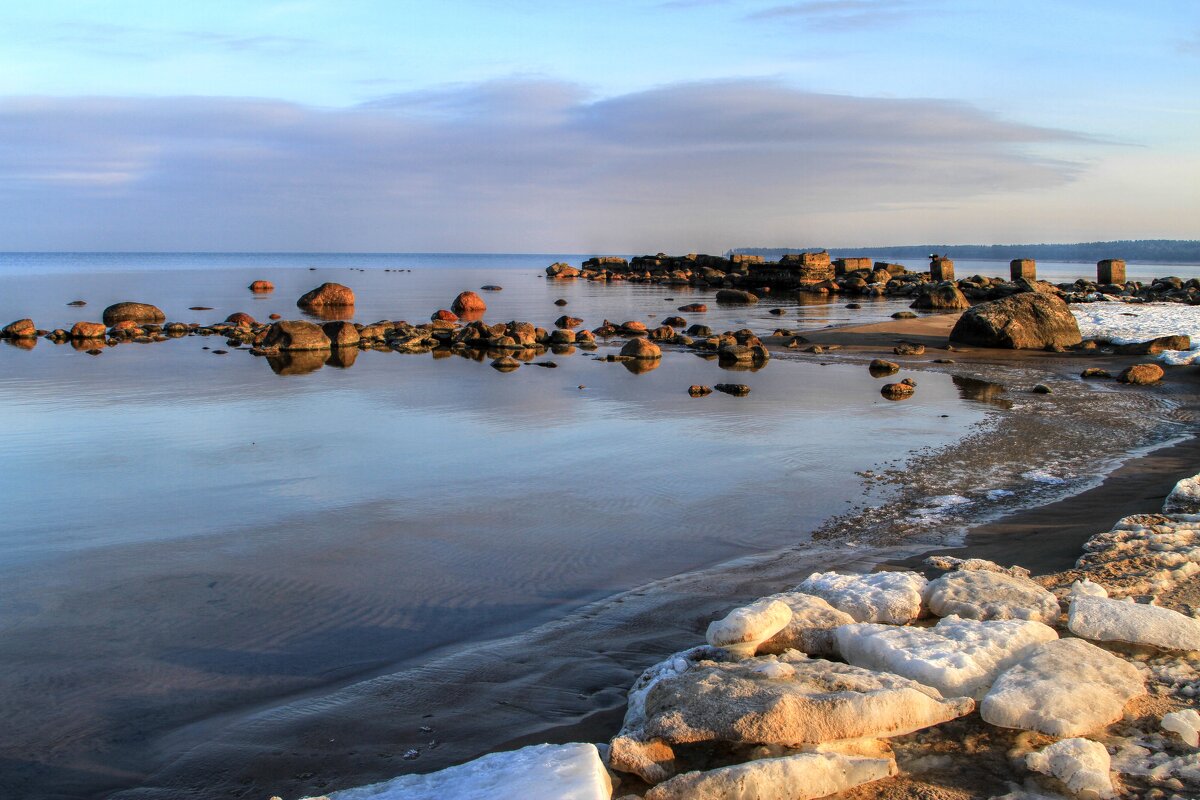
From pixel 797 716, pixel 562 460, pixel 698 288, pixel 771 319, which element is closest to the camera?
pixel 797 716

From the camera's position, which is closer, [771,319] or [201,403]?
[201,403]

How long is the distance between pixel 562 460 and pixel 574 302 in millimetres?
31780

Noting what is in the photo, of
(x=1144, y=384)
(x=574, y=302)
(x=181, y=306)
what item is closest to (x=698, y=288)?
(x=574, y=302)

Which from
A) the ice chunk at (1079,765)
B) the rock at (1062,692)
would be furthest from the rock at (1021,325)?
the ice chunk at (1079,765)

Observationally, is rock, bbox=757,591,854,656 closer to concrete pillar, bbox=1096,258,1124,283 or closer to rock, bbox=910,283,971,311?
rock, bbox=910,283,971,311

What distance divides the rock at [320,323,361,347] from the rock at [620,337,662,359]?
6.64 m

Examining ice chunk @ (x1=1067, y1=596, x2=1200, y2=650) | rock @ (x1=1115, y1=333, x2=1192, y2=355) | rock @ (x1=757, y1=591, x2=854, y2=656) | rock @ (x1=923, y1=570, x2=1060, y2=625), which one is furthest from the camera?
rock @ (x1=1115, y1=333, x2=1192, y2=355)

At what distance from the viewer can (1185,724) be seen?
3576mm

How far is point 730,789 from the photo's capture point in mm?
3219

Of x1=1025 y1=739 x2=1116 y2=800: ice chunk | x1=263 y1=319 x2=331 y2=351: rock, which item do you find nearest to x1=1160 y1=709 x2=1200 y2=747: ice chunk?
x1=1025 y1=739 x2=1116 y2=800: ice chunk

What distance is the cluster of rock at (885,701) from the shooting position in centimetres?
331

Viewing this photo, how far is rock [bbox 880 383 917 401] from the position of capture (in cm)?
1412

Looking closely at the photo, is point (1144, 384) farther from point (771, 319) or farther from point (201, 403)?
point (771, 319)

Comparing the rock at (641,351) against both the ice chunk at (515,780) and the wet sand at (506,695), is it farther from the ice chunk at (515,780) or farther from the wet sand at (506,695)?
the ice chunk at (515,780)
